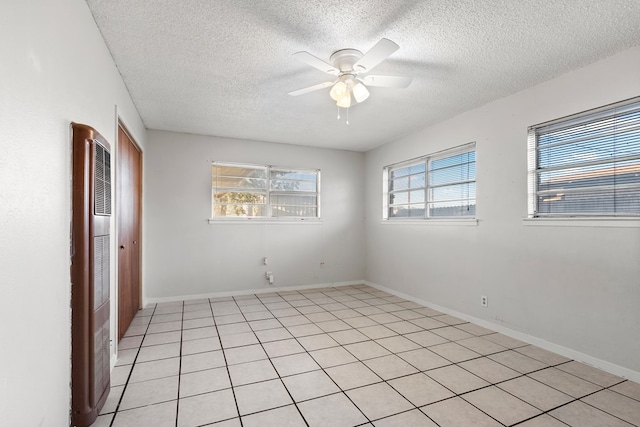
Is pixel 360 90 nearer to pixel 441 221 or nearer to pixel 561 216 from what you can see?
pixel 561 216

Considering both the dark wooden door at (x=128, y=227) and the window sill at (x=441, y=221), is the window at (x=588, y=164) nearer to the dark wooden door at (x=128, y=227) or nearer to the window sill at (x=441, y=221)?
the window sill at (x=441, y=221)

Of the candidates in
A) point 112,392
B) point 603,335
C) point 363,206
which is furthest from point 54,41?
point 363,206

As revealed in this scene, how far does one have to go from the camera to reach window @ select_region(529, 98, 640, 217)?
249cm

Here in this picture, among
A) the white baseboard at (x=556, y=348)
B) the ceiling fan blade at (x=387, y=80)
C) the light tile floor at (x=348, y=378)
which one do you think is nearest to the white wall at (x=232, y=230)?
the light tile floor at (x=348, y=378)

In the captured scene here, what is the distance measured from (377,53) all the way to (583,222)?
7.29 ft

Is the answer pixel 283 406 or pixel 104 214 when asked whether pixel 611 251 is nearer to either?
pixel 283 406

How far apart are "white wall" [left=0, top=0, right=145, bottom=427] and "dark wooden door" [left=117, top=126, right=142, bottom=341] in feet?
4.63

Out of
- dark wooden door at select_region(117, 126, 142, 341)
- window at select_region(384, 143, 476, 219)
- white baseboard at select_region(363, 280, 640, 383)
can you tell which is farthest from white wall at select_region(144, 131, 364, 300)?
white baseboard at select_region(363, 280, 640, 383)

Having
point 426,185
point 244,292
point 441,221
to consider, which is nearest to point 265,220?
→ point 244,292

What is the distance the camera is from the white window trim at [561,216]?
246cm

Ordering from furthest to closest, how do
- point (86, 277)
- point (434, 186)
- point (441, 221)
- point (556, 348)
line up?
point (434, 186) < point (441, 221) < point (556, 348) < point (86, 277)

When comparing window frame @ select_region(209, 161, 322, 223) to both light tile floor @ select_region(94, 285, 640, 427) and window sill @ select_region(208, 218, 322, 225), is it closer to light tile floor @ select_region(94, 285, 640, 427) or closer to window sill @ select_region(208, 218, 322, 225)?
window sill @ select_region(208, 218, 322, 225)

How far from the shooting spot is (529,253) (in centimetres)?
307

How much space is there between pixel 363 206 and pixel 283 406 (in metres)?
4.25
